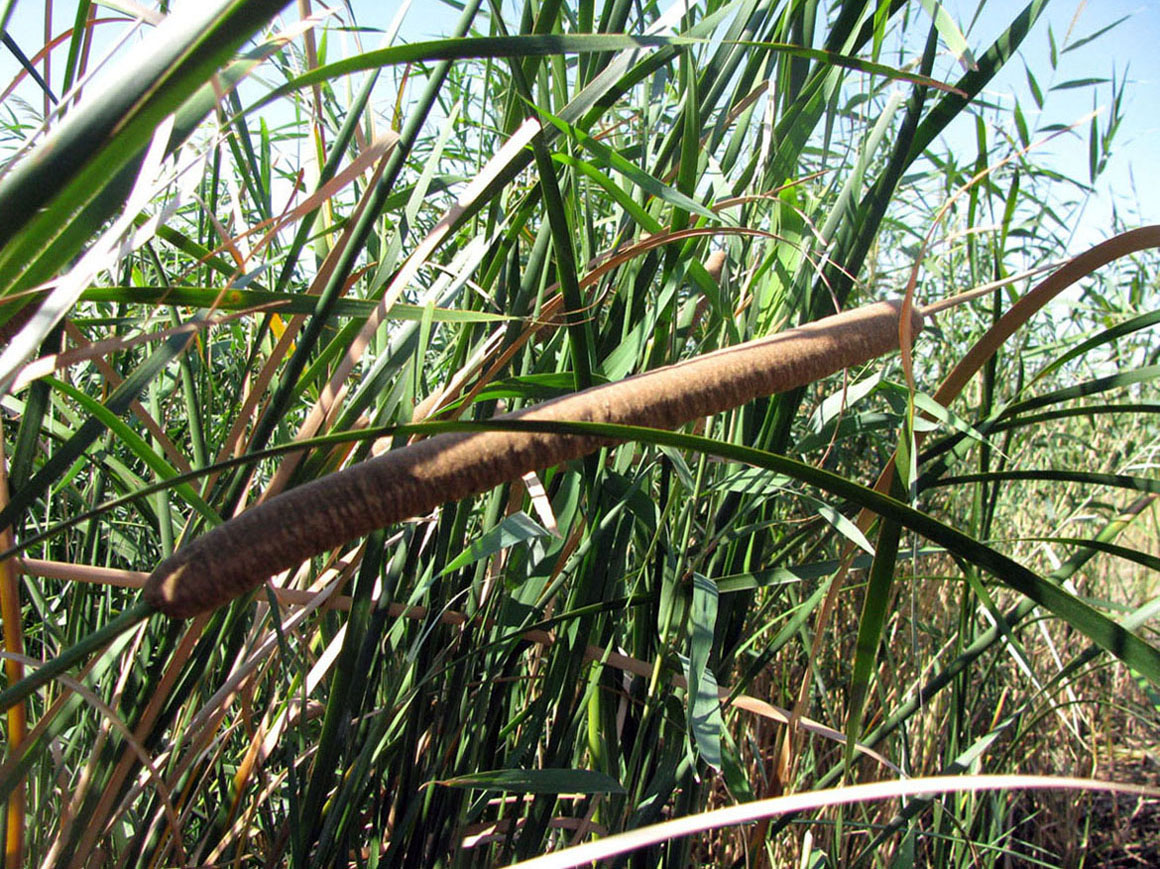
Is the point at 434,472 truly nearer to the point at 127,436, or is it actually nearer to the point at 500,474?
the point at 500,474

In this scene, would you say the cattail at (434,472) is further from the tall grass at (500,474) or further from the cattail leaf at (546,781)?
the cattail leaf at (546,781)

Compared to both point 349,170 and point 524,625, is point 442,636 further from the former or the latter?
point 349,170

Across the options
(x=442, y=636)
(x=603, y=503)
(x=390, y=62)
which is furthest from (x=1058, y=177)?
(x=390, y=62)

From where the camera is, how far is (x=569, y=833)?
27.9 inches

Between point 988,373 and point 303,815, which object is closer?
point 303,815

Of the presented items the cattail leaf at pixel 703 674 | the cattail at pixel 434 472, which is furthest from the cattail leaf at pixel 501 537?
the cattail at pixel 434 472

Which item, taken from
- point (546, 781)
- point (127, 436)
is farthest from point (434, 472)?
point (546, 781)

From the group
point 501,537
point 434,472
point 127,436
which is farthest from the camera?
point 501,537

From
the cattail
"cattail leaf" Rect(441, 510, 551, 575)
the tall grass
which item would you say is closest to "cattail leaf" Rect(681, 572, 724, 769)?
the tall grass

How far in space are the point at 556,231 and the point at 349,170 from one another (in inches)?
5.5

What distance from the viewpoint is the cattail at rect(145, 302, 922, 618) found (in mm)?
271

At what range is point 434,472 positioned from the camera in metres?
0.29

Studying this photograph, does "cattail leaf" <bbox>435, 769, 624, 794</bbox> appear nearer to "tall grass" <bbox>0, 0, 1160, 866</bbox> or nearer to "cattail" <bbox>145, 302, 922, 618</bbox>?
"tall grass" <bbox>0, 0, 1160, 866</bbox>

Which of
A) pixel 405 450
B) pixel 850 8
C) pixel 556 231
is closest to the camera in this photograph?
pixel 405 450
